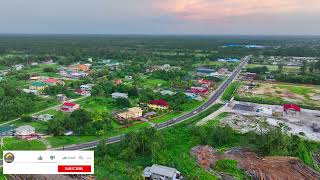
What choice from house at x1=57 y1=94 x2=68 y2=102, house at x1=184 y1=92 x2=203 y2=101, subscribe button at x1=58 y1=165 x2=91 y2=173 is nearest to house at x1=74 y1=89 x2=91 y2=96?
house at x1=57 y1=94 x2=68 y2=102

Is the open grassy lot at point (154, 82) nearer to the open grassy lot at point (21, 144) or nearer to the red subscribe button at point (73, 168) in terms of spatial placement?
the open grassy lot at point (21, 144)

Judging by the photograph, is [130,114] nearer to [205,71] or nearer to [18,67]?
[205,71]

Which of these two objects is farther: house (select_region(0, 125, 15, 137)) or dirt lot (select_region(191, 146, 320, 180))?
Result: house (select_region(0, 125, 15, 137))

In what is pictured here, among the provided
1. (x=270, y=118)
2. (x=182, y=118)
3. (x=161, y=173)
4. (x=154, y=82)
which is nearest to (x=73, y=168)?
(x=161, y=173)

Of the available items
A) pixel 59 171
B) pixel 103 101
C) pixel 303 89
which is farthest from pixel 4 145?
pixel 303 89

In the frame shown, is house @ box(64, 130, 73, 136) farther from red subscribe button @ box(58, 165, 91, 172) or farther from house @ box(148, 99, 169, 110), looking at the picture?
red subscribe button @ box(58, 165, 91, 172)
